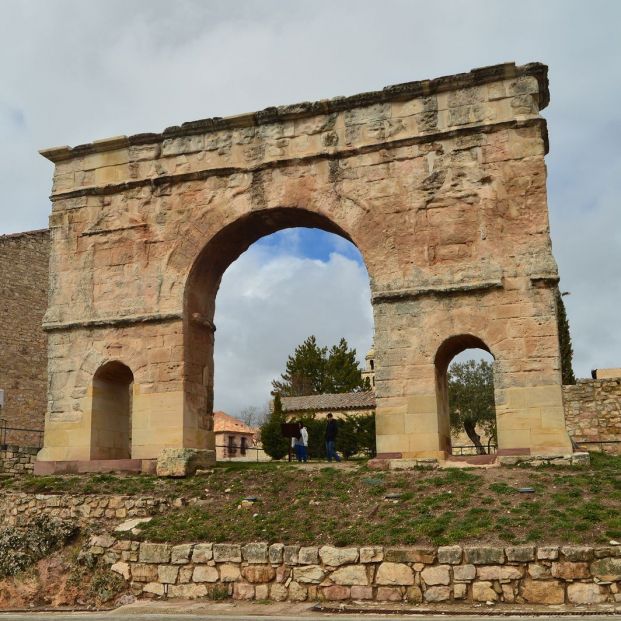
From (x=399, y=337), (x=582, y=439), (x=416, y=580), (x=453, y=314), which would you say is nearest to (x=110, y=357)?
(x=399, y=337)

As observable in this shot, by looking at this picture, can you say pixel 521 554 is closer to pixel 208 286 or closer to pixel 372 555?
pixel 372 555

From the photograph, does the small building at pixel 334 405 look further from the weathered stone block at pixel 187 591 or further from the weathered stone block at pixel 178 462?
the weathered stone block at pixel 187 591

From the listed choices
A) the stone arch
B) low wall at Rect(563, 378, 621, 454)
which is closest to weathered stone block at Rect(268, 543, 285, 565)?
the stone arch

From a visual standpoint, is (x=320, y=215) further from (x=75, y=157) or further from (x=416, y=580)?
(x=416, y=580)

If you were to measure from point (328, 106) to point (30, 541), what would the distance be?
351 inches

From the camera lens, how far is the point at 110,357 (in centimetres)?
1423

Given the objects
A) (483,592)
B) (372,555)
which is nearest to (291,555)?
(372,555)

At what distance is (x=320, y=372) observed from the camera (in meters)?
49.2

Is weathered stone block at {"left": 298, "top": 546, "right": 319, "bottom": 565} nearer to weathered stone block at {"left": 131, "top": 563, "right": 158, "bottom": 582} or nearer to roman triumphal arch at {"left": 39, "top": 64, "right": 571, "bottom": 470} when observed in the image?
weathered stone block at {"left": 131, "top": 563, "right": 158, "bottom": 582}

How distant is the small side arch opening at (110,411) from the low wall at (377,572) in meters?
4.93

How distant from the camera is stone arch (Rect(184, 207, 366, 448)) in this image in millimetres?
13969

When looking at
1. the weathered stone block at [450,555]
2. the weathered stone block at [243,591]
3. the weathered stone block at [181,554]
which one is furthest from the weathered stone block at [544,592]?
the weathered stone block at [181,554]

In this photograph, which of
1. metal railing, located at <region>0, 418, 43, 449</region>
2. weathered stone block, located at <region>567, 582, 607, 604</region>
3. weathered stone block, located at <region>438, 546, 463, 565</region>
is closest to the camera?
weathered stone block, located at <region>567, 582, 607, 604</region>

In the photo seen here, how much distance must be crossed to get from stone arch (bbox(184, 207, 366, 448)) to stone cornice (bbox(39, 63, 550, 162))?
6.24 ft
